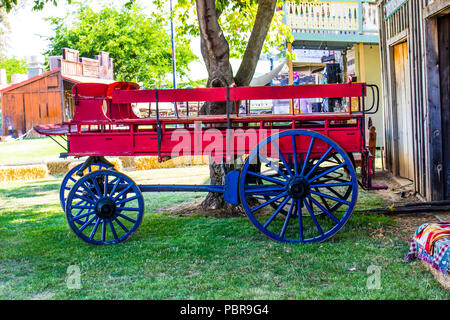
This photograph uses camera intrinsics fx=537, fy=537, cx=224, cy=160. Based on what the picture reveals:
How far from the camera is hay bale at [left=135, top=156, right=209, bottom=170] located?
16.5 metres

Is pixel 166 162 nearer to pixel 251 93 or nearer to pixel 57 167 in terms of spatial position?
pixel 57 167

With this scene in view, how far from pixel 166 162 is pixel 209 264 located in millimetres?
11473

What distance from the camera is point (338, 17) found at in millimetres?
17750

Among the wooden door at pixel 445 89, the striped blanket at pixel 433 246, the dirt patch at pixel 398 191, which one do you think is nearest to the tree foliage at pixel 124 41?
the dirt patch at pixel 398 191

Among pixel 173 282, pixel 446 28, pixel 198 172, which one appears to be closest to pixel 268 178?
pixel 173 282

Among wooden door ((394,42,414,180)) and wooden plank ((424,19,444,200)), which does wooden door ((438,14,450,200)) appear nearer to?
wooden plank ((424,19,444,200))

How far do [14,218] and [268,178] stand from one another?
4736mm

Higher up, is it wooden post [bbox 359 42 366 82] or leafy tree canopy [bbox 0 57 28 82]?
leafy tree canopy [bbox 0 57 28 82]

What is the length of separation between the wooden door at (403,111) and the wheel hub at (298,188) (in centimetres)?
511

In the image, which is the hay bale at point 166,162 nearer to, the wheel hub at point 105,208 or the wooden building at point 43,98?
the wheel hub at point 105,208

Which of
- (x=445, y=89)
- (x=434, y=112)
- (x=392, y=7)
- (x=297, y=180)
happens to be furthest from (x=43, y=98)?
(x=297, y=180)

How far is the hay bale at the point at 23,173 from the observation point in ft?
47.7

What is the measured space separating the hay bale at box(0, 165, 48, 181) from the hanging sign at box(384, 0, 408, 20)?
991 centimetres

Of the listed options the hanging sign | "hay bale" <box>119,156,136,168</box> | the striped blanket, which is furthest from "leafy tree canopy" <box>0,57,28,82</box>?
the striped blanket
